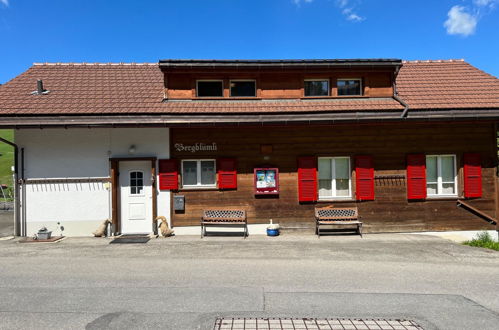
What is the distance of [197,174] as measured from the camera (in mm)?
10438

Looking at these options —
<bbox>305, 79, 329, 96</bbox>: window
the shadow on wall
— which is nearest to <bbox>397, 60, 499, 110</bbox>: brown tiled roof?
<bbox>305, 79, 329, 96</bbox>: window

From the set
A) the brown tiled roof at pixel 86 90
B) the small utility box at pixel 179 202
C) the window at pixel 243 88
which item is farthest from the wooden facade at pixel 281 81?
the small utility box at pixel 179 202

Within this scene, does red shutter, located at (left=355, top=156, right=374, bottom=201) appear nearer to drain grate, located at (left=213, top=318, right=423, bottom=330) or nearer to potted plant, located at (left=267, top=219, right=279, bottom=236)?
potted plant, located at (left=267, top=219, right=279, bottom=236)

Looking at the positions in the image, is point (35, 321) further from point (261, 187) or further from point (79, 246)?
point (261, 187)

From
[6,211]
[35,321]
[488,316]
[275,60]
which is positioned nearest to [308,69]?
[275,60]

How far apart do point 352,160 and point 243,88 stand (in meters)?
4.47

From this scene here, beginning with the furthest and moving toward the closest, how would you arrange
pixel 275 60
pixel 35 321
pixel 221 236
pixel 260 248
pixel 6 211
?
pixel 6 211 < pixel 275 60 < pixel 221 236 < pixel 260 248 < pixel 35 321

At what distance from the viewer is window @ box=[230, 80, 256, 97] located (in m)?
11.4

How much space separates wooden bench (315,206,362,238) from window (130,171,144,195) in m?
5.70

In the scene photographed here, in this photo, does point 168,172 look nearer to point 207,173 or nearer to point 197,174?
point 197,174

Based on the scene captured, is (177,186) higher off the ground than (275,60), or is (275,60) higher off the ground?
(275,60)

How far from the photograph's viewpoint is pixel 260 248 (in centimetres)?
848

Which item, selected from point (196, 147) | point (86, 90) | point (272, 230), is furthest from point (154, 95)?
point (272, 230)

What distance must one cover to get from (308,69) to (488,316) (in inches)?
342
